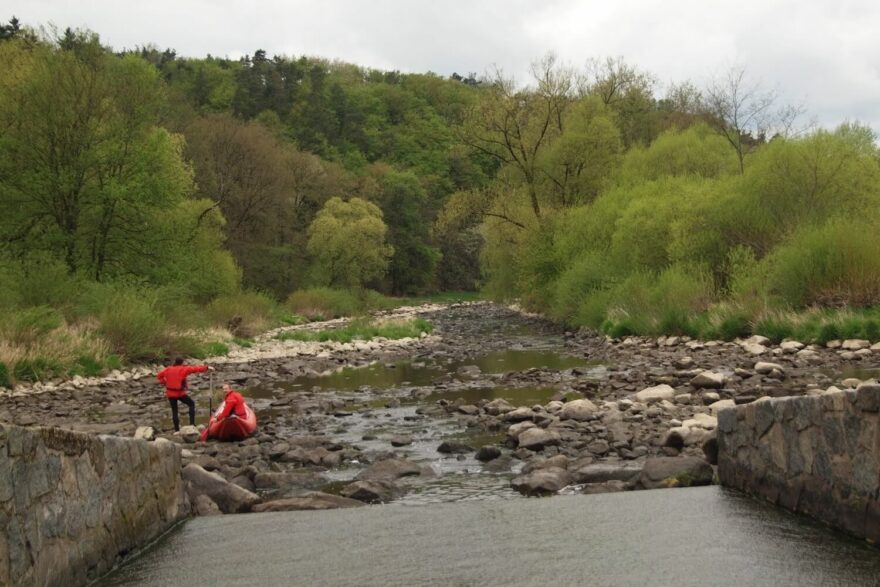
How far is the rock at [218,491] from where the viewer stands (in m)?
8.76

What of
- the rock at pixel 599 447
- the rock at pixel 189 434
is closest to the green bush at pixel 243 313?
the rock at pixel 189 434

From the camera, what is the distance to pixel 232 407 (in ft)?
42.3

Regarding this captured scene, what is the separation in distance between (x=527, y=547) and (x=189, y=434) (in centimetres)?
834

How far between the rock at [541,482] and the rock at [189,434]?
249 inches

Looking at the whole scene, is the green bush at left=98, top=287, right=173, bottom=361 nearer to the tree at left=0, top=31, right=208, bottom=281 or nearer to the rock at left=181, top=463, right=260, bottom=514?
the tree at left=0, top=31, right=208, bottom=281

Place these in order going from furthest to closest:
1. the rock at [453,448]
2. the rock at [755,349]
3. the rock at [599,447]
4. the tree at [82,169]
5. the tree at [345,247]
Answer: the tree at [345,247] → the tree at [82,169] → the rock at [755,349] → the rock at [453,448] → the rock at [599,447]

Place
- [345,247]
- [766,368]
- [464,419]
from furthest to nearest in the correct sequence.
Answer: [345,247] < [766,368] < [464,419]

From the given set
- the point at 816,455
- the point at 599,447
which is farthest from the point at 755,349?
the point at 816,455

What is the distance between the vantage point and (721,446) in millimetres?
8672

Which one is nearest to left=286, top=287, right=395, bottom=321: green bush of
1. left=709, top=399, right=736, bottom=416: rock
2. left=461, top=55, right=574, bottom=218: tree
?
left=461, top=55, right=574, bottom=218: tree

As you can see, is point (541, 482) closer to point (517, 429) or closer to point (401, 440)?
point (517, 429)

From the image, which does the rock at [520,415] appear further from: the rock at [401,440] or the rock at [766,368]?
the rock at [766,368]

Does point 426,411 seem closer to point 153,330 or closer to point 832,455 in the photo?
point 832,455

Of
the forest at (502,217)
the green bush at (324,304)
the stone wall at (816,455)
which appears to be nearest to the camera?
the stone wall at (816,455)
